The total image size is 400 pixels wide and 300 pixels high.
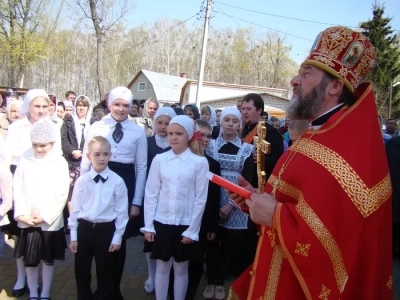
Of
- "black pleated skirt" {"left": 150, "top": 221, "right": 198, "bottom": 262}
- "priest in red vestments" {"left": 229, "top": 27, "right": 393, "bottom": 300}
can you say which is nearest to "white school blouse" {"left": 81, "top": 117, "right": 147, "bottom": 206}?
"black pleated skirt" {"left": 150, "top": 221, "right": 198, "bottom": 262}

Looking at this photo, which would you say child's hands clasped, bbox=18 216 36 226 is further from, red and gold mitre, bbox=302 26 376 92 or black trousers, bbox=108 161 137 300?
red and gold mitre, bbox=302 26 376 92

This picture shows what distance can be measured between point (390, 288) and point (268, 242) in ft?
2.33

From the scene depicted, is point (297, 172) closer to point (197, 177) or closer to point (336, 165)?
point (336, 165)

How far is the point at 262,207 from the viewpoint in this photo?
1.91 meters

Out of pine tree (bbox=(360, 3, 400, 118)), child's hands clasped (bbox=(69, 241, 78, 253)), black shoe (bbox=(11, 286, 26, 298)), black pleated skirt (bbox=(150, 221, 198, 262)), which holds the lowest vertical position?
black shoe (bbox=(11, 286, 26, 298))

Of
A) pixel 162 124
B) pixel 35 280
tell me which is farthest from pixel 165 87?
pixel 35 280

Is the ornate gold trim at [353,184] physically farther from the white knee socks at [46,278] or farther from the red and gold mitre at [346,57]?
the white knee socks at [46,278]

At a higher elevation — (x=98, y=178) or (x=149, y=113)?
(x=149, y=113)

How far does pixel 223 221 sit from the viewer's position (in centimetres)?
424

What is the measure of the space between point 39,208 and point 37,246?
1.23 ft

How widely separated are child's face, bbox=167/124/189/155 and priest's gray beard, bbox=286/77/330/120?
5.05 feet

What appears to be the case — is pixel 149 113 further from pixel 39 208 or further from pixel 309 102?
pixel 309 102

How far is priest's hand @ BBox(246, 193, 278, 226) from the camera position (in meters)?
1.89

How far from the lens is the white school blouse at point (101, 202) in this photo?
3457 mm
